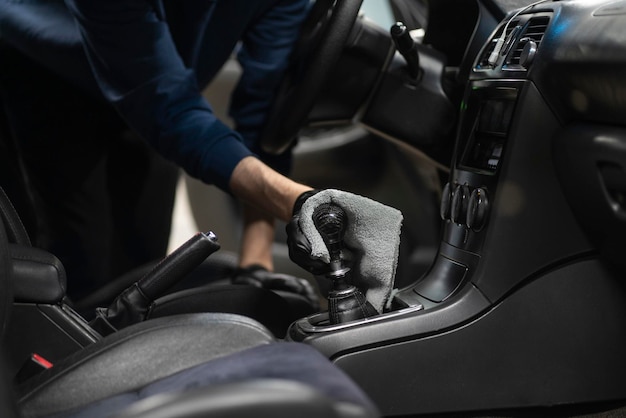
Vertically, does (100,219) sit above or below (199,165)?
below

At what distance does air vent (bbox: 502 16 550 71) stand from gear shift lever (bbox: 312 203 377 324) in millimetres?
279

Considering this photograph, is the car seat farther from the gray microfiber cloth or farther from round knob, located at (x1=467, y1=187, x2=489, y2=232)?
round knob, located at (x1=467, y1=187, x2=489, y2=232)

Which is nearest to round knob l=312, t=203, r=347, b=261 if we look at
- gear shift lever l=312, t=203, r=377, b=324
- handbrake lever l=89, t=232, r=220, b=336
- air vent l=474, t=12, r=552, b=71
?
gear shift lever l=312, t=203, r=377, b=324

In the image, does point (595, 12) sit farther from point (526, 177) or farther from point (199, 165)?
point (199, 165)

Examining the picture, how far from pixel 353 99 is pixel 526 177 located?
15.7 inches

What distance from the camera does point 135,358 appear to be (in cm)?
79

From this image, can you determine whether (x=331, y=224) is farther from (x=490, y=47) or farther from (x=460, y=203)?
(x=490, y=47)

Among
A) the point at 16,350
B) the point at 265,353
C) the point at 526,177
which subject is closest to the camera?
the point at 265,353

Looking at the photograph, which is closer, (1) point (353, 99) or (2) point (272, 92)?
(1) point (353, 99)

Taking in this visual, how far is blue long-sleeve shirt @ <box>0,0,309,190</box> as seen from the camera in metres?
1.26

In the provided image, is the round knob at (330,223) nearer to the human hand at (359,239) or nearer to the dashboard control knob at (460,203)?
the human hand at (359,239)

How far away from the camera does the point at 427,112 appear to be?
4.25 feet

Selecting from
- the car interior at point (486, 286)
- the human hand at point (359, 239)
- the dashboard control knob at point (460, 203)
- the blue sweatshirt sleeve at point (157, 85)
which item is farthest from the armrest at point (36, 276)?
the dashboard control knob at point (460, 203)

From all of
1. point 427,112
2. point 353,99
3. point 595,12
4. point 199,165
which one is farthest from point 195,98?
point 595,12
